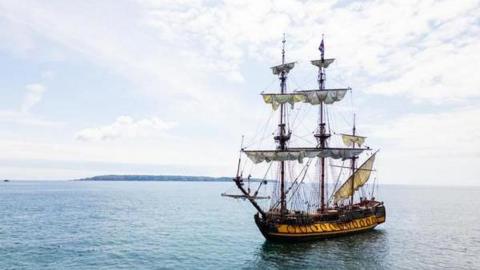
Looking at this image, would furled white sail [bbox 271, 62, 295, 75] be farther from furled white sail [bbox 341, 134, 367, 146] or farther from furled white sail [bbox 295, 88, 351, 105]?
furled white sail [bbox 341, 134, 367, 146]

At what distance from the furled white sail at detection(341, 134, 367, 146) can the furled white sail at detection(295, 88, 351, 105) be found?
1596cm

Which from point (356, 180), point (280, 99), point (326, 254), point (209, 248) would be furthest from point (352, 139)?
point (209, 248)

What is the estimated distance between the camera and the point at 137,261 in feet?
161

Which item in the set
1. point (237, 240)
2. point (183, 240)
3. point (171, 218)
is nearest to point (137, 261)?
point (183, 240)

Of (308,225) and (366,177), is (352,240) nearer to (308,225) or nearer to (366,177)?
(308,225)

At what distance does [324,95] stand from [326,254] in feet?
97.6

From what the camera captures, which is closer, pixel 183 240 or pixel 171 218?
pixel 183 240

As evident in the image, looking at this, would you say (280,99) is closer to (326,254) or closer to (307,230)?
(307,230)

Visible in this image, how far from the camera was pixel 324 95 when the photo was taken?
2847 inches

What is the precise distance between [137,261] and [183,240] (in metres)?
15.2

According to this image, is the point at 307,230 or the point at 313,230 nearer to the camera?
the point at 307,230

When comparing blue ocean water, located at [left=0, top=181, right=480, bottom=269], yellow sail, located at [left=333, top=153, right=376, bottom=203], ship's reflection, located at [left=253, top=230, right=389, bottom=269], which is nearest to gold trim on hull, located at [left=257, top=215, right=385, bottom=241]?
ship's reflection, located at [left=253, top=230, right=389, bottom=269]

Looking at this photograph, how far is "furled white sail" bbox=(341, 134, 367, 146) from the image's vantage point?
8594cm

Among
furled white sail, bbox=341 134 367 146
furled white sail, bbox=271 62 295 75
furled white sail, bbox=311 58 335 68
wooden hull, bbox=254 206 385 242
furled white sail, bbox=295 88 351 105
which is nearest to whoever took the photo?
wooden hull, bbox=254 206 385 242
